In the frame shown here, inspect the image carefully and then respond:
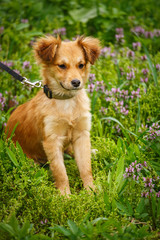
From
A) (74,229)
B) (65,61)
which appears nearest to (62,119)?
(65,61)

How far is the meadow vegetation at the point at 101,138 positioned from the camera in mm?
2240

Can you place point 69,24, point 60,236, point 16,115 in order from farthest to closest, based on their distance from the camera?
point 69,24 → point 16,115 → point 60,236

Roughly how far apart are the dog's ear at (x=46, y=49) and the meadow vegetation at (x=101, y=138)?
33.5 inches

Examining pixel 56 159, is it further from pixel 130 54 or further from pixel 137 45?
pixel 137 45

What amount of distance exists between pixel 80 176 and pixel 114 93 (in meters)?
1.28

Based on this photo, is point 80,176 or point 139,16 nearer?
point 80,176

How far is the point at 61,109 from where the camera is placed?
305 cm

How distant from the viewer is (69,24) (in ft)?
19.9

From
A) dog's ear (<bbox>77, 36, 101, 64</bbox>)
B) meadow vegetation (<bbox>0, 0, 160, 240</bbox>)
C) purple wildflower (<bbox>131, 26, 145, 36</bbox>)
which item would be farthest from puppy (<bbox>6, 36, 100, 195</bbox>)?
purple wildflower (<bbox>131, 26, 145, 36</bbox>)

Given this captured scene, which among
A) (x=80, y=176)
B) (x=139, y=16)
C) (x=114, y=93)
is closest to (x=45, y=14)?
(x=139, y=16)

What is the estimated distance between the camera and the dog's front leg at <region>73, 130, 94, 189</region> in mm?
3010

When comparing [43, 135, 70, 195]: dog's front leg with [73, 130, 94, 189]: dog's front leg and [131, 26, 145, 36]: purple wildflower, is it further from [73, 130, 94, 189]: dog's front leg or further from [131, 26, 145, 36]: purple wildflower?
[131, 26, 145, 36]: purple wildflower

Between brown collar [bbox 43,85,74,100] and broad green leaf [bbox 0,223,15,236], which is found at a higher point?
→ brown collar [bbox 43,85,74,100]

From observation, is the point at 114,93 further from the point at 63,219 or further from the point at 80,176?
the point at 63,219
